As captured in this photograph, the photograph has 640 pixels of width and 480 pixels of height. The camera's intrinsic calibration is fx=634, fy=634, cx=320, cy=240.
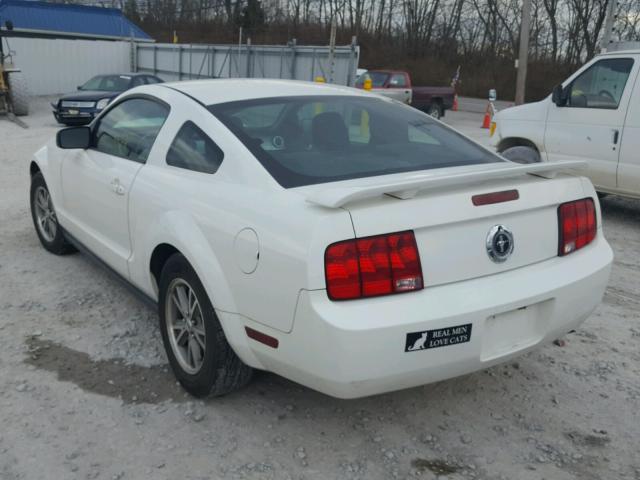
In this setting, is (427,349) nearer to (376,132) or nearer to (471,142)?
(376,132)

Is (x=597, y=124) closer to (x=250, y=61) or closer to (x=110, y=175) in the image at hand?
(x=110, y=175)

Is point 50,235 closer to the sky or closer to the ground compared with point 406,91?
closer to the ground

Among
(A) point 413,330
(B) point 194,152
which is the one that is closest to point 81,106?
(B) point 194,152

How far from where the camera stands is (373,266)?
237 centimetres

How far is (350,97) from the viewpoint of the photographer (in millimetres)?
3689

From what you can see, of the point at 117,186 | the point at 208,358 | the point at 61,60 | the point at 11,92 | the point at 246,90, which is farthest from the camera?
the point at 61,60

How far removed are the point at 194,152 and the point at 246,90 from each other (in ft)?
1.85

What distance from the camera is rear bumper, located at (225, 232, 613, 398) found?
234 centimetres

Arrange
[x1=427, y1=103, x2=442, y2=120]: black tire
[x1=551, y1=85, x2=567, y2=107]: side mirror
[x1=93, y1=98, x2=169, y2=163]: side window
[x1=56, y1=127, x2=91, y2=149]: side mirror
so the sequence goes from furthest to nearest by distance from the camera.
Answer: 1. [x1=427, y1=103, x2=442, y2=120]: black tire
2. [x1=551, y1=85, x2=567, y2=107]: side mirror
3. [x1=56, y1=127, x2=91, y2=149]: side mirror
4. [x1=93, y1=98, x2=169, y2=163]: side window

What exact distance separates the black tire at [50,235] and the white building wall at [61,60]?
22.8m

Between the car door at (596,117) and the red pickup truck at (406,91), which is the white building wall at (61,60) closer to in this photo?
the red pickup truck at (406,91)

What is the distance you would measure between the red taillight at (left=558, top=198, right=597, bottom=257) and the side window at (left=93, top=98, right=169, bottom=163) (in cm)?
213

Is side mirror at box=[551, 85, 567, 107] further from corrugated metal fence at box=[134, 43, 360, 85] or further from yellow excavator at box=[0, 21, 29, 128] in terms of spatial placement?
yellow excavator at box=[0, 21, 29, 128]

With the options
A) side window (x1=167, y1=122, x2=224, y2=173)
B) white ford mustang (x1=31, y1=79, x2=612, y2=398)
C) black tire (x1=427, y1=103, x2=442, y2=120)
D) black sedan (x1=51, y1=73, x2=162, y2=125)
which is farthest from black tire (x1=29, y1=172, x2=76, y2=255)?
black tire (x1=427, y1=103, x2=442, y2=120)
